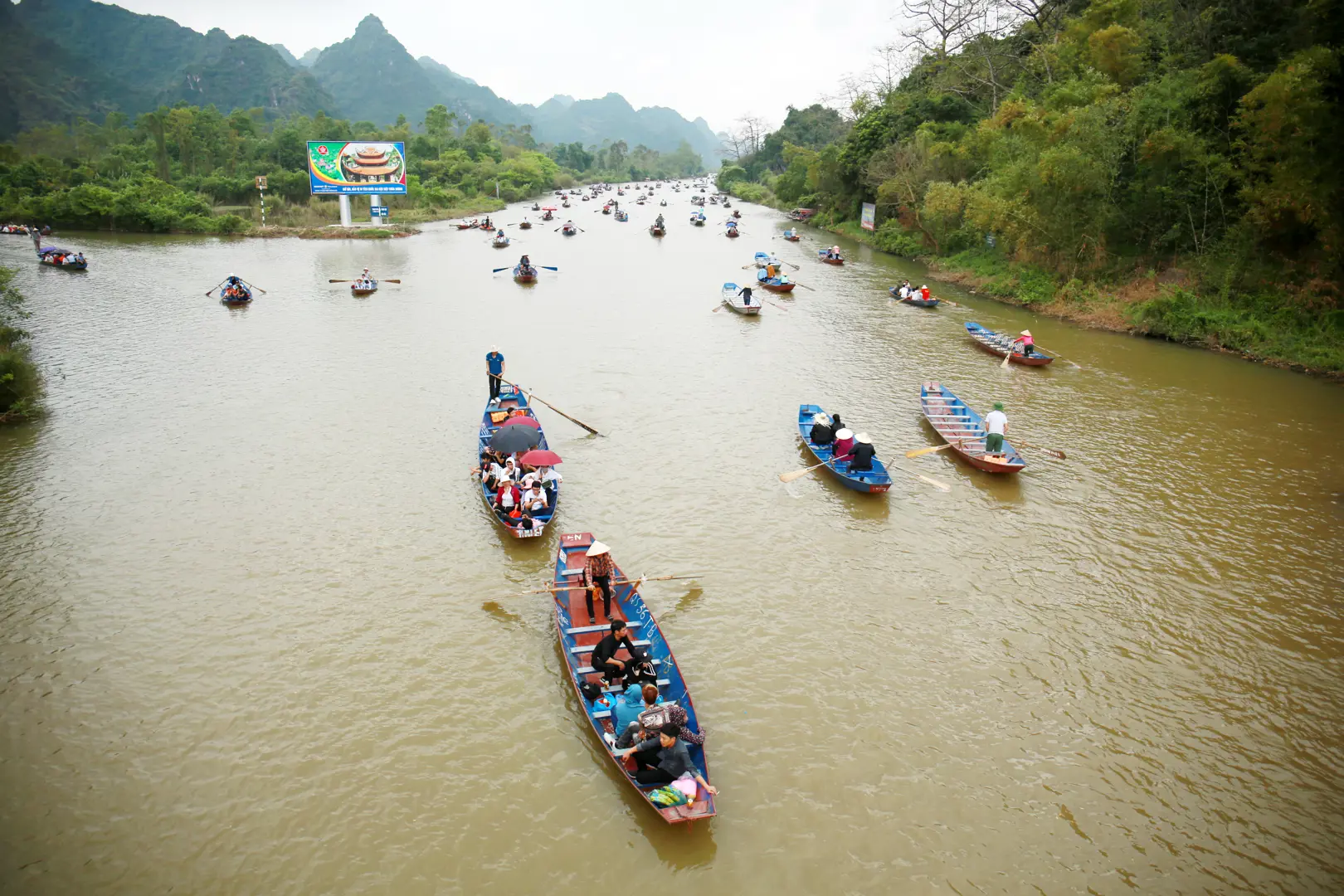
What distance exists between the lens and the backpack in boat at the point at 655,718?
27.5 ft

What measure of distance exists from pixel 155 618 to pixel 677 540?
888 cm

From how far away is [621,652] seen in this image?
9969mm

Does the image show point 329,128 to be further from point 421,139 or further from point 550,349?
point 550,349

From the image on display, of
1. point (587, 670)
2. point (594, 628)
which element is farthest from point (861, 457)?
point (587, 670)

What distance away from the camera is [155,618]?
11.8 m

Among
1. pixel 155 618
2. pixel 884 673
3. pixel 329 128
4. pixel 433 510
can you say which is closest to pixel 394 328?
pixel 433 510

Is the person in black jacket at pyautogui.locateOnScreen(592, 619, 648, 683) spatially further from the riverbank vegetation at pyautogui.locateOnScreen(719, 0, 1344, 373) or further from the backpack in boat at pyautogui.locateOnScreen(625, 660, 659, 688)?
the riverbank vegetation at pyautogui.locateOnScreen(719, 0, 1344, 373)

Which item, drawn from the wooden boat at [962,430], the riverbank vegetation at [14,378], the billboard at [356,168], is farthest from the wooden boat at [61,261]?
the wooden boat at [962,430]

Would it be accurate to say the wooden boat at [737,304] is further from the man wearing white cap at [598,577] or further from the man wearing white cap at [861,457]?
the man wearing white cap at [598,577]

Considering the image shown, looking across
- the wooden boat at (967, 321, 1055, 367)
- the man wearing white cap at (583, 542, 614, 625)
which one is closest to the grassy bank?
the wooden boat at (967, 321, 1055, 367)

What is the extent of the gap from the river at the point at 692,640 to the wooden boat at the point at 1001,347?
1380mm

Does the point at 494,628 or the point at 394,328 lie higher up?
the point at 394,328

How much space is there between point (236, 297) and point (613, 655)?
30.8m

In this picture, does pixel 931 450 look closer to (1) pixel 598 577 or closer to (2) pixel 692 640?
(2) pixel 692 640
